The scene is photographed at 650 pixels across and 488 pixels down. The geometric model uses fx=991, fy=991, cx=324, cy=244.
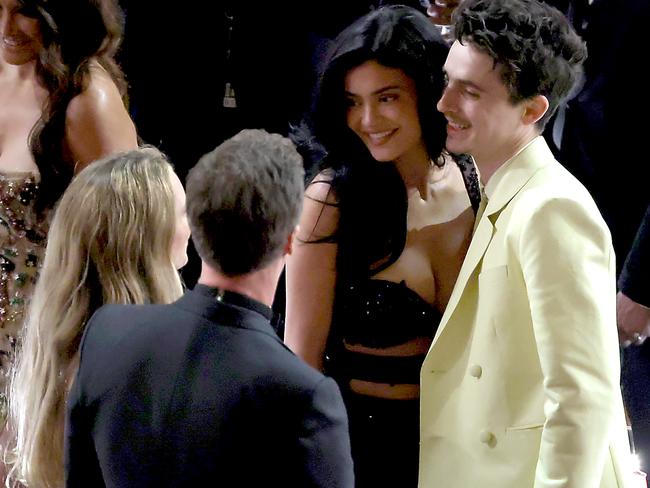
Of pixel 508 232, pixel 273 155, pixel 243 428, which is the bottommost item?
pixel 243 428

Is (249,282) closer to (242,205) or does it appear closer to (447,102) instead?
(242,205)

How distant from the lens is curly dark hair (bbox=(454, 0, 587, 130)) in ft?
5.69

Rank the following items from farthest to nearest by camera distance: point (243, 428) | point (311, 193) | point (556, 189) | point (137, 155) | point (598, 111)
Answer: point (598, 111) → point (311, 193) → point (137, 155) → point (556, 189) → point (243, 428)

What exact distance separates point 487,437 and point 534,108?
0.58 meters

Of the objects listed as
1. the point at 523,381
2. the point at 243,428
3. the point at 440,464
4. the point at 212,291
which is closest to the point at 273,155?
the point at 212,291

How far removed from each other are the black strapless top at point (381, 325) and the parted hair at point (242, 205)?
71 centimetres

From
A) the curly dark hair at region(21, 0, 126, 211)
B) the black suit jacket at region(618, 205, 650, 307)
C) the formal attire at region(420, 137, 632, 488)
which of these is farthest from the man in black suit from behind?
the black suit jacket at region(618, 205, 650, 307)

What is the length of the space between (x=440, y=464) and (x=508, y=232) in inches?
18.1

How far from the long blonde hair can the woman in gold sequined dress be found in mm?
504

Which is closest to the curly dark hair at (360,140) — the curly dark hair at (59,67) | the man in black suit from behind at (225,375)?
the curly dark hair at (59,67)

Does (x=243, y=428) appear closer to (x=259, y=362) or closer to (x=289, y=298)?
(x=259, y=362)

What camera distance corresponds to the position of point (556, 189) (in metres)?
1.59

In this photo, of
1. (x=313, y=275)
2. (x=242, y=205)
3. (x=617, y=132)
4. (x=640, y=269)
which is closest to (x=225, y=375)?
(x=242, y=205)

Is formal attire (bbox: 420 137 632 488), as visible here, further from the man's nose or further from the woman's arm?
the woman's arm
